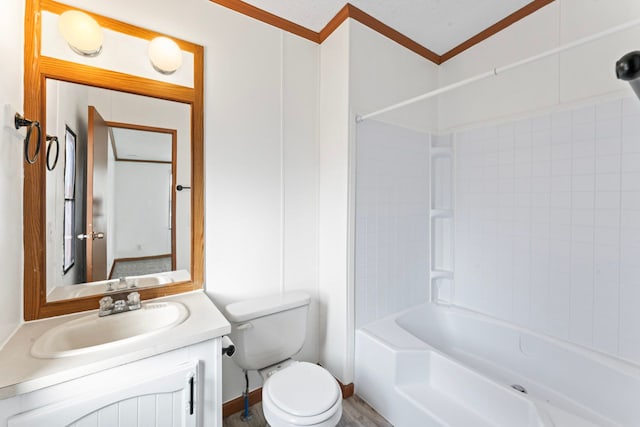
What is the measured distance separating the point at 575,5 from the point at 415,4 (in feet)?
3.03

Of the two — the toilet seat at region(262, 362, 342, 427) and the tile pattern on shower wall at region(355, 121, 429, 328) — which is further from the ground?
the tile pattern on shower wall at region(355, 121, 429, 328)

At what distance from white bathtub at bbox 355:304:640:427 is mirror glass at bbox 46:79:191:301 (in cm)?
129

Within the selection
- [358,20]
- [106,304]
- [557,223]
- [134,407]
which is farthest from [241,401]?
[358,20]

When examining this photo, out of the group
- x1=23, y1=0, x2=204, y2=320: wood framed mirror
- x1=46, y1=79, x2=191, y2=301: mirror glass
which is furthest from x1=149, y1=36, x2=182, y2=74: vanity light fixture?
x1=46, y1=79, x2=191, y2=301: mirror glass

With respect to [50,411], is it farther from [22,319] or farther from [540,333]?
[540,333]

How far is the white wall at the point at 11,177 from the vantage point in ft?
3.30

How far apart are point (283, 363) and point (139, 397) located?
0.84 meters

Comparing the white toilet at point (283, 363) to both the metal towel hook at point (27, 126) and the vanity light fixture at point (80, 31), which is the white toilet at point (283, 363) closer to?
the metal towel hook at point (27, 126)

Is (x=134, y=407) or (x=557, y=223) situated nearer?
(x=134, y=407)

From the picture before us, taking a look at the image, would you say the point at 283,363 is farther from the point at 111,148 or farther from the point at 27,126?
the point at 27,126

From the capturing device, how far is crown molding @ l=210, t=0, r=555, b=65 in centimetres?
175

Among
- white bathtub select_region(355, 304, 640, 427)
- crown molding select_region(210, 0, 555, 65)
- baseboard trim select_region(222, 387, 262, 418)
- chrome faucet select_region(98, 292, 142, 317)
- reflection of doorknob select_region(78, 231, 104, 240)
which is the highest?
crown molding select_region(210, 0, 555, 65)

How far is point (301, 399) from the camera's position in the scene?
4.17ft

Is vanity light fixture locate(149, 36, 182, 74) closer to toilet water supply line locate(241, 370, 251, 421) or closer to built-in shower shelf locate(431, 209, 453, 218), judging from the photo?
toilet water supply line locate(241, 370, 251, 421)
